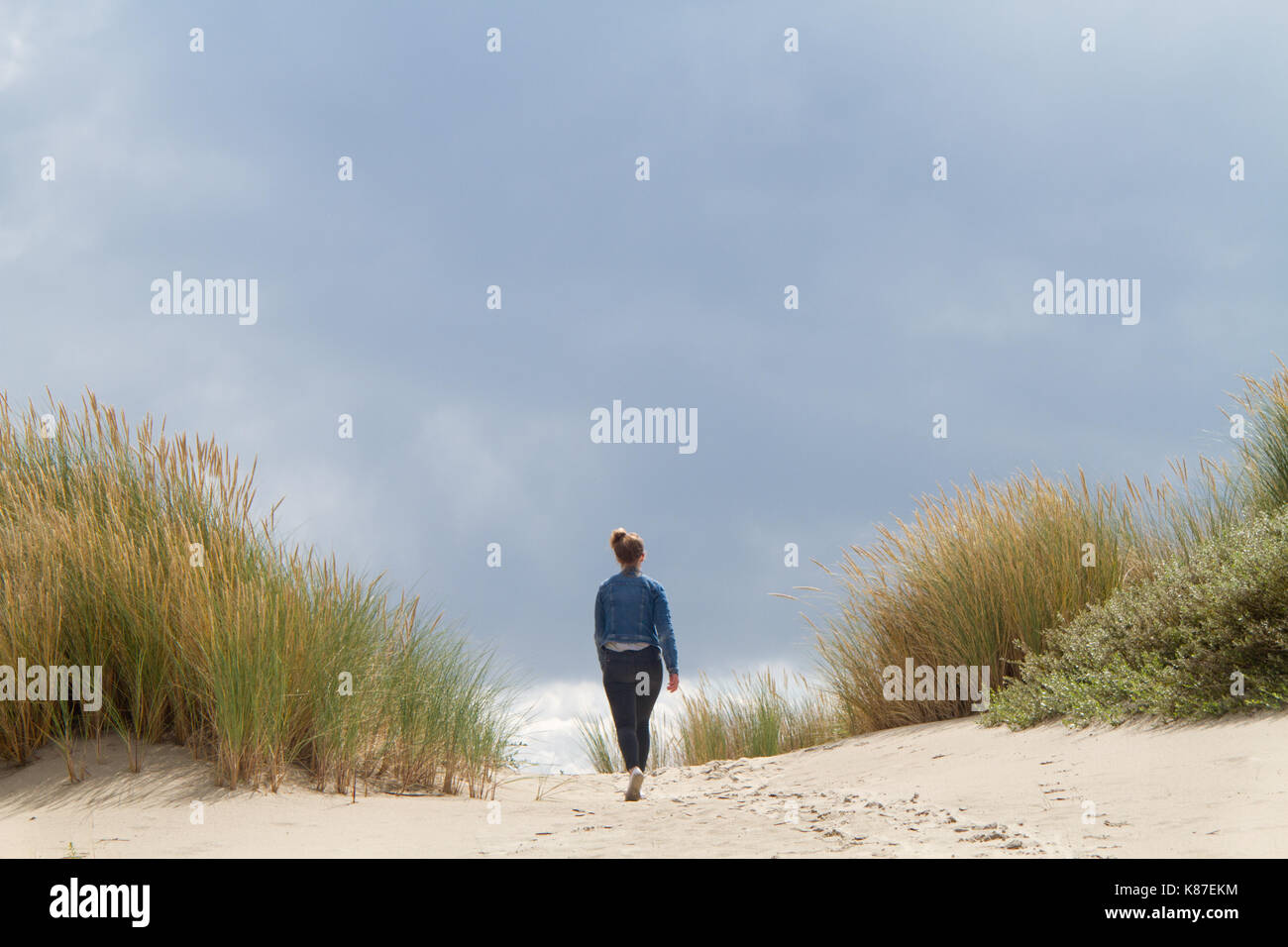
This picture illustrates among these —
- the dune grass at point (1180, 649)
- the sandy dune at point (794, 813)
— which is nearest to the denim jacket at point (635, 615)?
the sandy dune at point (794, 813)

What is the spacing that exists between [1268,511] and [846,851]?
7.26 metres

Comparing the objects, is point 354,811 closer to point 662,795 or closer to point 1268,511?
point 662,795

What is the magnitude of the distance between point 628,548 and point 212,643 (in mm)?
3653

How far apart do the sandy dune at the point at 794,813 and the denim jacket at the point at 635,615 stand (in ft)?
4.41

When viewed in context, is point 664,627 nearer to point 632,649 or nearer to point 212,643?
point 632,649

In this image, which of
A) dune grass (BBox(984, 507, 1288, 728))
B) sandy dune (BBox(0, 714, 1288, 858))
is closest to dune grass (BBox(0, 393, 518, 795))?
sandy dune (BBox(0, 714, 1288, 858))

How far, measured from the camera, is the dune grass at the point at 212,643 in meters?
6.24

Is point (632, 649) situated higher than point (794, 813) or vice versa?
point (632, 649)

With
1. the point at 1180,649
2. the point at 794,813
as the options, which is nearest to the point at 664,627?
the point at 794,813

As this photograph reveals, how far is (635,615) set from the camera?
8336mm

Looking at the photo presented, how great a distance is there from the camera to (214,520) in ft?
25.0

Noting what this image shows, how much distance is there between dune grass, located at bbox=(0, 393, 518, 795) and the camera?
246 inches

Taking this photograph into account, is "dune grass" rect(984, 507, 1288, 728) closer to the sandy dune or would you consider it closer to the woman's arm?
the sandy dune

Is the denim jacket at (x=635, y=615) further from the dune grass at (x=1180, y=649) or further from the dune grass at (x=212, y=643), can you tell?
the dune grass at (x=1180, y=649)
